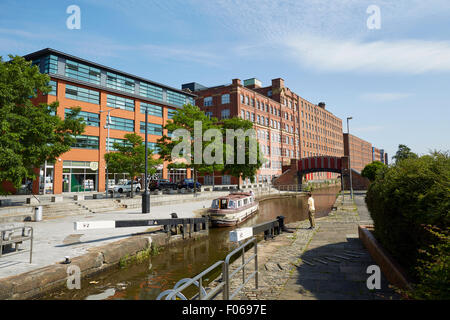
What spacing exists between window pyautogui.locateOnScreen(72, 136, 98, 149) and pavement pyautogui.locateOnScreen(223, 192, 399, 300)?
106 feet

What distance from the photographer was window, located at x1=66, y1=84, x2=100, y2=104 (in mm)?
35094

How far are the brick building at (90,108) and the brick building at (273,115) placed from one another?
14.5 metres

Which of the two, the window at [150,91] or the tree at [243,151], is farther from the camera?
the window at [150,91]

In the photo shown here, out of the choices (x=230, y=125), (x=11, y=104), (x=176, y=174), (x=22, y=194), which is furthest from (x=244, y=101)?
(x=11, y=104)

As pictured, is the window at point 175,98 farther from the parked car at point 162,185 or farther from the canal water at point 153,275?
the canal water at point 153,275

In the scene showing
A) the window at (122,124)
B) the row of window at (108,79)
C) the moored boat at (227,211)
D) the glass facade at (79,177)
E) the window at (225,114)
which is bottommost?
the moored boat at (227,211)

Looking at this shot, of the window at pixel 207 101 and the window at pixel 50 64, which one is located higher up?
the window at pixel 207 101

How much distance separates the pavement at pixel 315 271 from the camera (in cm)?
580

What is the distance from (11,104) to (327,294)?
69.2 feet

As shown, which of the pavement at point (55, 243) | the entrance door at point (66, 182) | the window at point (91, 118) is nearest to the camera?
the pavement at point (55, 243)

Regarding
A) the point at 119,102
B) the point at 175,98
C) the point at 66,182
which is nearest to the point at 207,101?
the point at 175,98

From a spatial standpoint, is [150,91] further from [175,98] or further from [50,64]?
[50,64]

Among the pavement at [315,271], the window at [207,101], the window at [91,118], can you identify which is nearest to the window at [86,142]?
the window at [91,118]

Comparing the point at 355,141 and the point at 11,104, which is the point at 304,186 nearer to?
the point at 11,104
